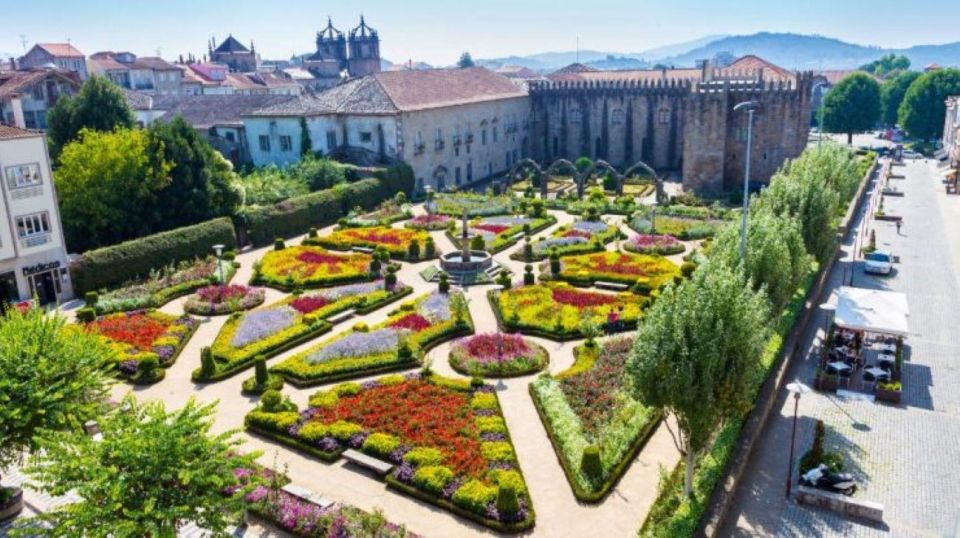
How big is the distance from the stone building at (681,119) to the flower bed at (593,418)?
39.5 m

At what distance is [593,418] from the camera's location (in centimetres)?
2292

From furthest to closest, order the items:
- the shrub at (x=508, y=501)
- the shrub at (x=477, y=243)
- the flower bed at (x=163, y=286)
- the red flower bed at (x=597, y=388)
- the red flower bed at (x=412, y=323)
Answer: the shrub at (x=477, y=243), the flower bed at (x=163, y=286), the red flower bed at (x=412, y=323), the red flower bed at (x=597, y=388), the shrub at (x=508, y=501)

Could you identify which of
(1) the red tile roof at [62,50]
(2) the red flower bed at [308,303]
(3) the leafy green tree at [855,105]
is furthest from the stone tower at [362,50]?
(2) the red flower bed at [308,303]

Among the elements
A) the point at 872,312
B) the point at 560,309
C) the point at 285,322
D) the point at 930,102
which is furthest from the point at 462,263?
the point at 930,102

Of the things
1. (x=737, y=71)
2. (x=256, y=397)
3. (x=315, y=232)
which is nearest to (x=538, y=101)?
(x=737, y=71)

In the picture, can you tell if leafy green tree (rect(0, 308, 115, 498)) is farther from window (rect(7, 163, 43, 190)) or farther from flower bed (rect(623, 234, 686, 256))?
flower bed (rect(623, 234, 686, 256))

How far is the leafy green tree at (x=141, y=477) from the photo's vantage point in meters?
13.2

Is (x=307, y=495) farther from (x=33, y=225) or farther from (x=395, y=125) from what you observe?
(x=395, y=125)

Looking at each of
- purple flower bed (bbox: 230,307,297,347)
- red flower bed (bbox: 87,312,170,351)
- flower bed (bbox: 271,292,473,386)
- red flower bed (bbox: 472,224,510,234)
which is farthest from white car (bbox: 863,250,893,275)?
red flower bed (bbox: 87,312,170,351)

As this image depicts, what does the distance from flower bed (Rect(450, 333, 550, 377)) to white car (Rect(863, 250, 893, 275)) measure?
21.9m

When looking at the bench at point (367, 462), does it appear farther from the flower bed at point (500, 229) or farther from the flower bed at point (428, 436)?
the flower bed at point (500, 229)

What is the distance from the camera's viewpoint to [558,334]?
99.0ft

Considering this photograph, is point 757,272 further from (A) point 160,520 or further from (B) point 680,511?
(A) point 160,520

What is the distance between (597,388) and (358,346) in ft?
31.1
